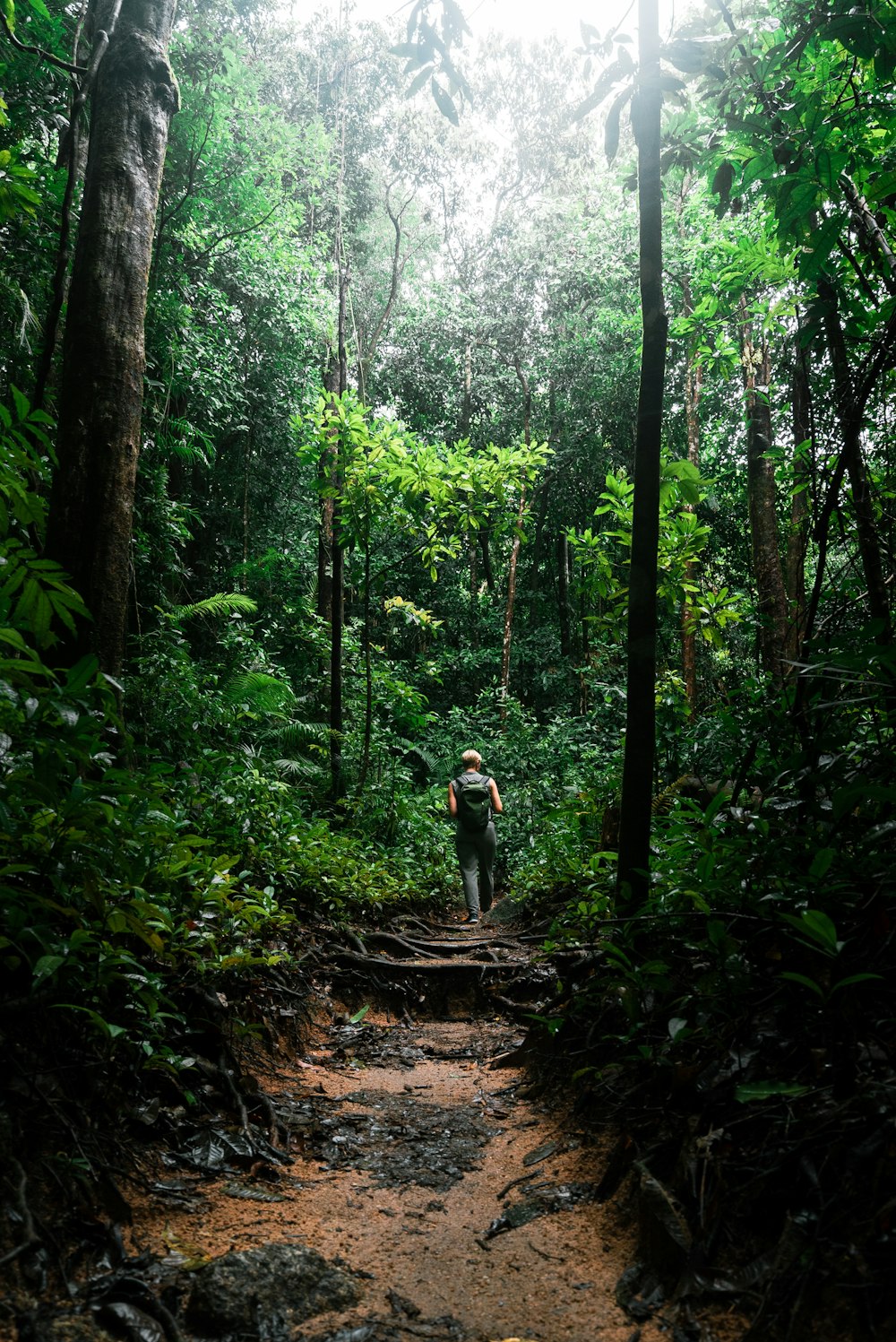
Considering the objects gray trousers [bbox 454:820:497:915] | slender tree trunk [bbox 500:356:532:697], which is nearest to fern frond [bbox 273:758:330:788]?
gray trousers [bbox 454:820:497:915]

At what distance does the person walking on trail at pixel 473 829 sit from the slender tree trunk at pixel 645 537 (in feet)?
17.3

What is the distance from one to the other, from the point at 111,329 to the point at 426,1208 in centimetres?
451

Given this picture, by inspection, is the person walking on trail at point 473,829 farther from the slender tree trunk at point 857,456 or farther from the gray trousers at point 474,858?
the slender tree trunk at point 857,456

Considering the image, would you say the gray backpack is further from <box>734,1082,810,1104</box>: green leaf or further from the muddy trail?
<box>734,1082,810,1104</box>: green leaf

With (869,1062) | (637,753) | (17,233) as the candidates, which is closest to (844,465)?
(637,753)

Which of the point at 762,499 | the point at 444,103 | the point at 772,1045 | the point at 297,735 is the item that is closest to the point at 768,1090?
the point at 772,1045

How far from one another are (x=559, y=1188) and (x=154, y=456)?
8.88 m

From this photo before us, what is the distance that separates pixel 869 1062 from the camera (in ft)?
5.91

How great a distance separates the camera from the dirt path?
74.9 inches

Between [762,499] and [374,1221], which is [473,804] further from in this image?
[762,499]

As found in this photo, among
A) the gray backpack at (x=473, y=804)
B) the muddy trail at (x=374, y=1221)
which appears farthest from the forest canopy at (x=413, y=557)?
the gray backpack at (x=473, y=804)

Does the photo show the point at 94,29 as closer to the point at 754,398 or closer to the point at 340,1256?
the point at 340,1256

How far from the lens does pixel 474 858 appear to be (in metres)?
8.56

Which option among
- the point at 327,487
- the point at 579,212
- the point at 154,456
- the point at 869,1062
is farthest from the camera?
the point at 579,212
